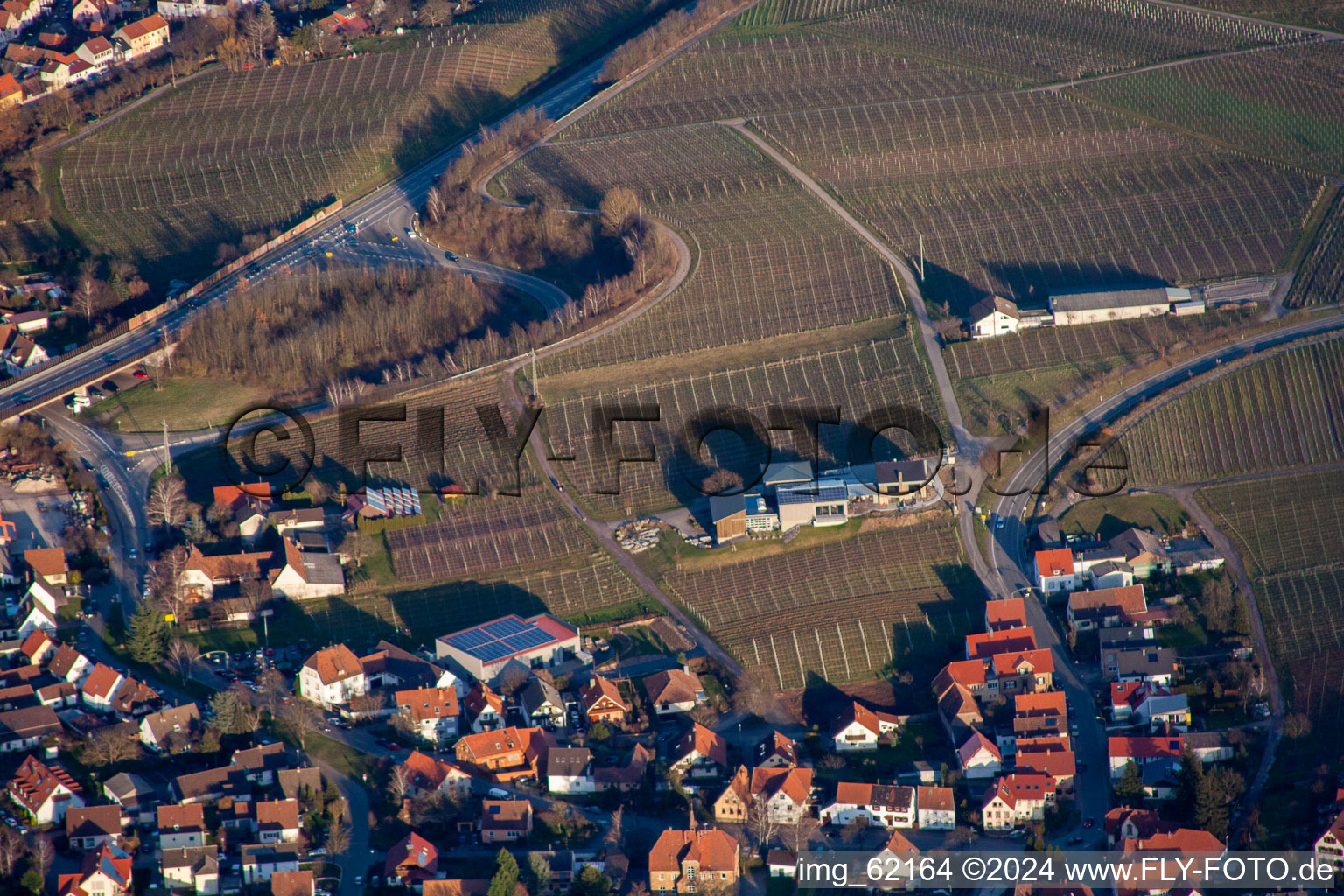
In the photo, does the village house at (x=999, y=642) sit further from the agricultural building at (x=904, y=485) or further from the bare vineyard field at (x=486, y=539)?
the bare vineyard field at (x=486, y=539)

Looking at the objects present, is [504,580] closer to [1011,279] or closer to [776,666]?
[776,666]

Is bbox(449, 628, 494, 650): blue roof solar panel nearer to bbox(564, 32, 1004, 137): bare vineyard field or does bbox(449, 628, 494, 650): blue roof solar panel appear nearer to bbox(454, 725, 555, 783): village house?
bbox(454, 725, 555, 783): village house


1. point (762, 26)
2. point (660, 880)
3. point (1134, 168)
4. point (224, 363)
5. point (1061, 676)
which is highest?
point (762, 26)

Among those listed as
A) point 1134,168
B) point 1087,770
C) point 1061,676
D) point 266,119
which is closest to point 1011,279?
point 1134,168

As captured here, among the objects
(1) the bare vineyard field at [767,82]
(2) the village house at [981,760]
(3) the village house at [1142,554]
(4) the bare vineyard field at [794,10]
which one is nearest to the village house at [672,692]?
(2) the village house at [981,760]

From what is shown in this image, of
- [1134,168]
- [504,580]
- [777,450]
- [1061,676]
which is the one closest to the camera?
[1061,676]

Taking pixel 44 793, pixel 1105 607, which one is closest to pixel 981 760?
pixel 1105 607

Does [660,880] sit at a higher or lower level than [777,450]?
lower
